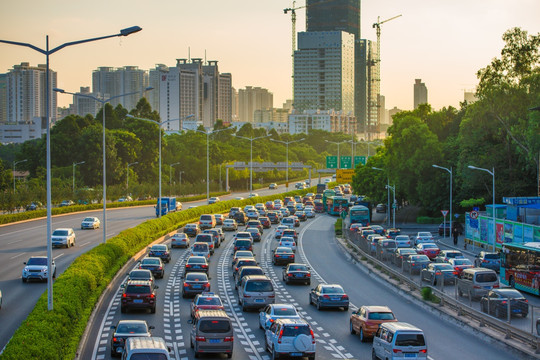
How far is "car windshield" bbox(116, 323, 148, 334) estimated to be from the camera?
24.6m

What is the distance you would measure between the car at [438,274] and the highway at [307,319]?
148 cm

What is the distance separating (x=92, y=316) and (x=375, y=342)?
12588 millimetres

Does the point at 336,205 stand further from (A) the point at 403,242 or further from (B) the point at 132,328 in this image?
(B) the point at 132,328

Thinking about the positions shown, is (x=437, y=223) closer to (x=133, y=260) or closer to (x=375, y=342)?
(x=133, y=260)

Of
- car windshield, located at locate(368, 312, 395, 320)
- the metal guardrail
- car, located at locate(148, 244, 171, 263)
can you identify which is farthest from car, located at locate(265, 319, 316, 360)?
car, located at locate(148, 244, 171, 263)

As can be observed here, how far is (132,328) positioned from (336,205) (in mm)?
Result: 78519

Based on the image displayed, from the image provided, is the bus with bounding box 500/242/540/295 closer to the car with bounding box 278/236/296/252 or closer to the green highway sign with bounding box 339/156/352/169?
the car with bounding box 278/236/296/252

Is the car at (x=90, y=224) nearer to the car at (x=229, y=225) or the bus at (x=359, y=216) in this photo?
the car at (x=229, y=225)

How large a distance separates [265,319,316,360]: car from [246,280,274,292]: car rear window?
9488 mm

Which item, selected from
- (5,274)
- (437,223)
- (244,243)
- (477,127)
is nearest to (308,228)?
(437,223)

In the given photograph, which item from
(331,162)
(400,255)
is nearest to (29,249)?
(400,255)

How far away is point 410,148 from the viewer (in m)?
86.6

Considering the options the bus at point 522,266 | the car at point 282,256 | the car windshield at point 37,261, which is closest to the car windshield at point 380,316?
the bus at point 522,266

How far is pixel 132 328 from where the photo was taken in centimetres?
2477
